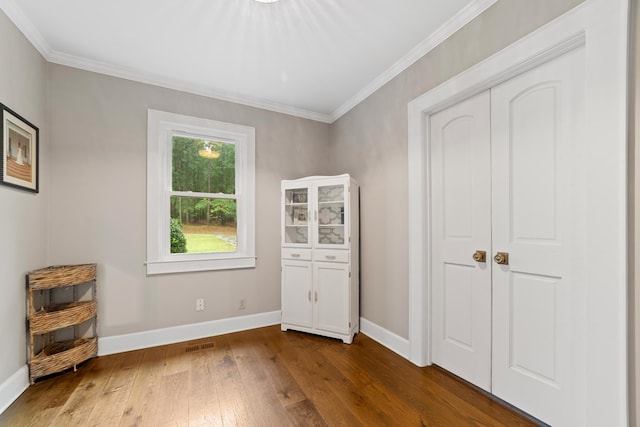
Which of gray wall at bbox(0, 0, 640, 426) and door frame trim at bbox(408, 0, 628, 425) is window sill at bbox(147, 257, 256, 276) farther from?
door frame trim at bbox(408, 0, 628, 425)

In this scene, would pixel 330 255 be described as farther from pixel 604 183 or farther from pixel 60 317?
pixel 60 317

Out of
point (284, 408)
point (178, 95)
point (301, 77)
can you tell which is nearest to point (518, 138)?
point (301, 77)

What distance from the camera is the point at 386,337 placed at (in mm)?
2627

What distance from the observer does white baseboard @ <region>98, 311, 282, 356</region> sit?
8.16 ft

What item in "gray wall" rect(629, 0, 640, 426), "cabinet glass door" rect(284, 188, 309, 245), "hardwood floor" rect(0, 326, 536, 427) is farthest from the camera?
"cabinet glass door" rect(284, 188, 309, 245)

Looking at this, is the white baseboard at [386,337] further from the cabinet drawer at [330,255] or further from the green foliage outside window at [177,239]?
the green foliage outside window at [177,239]

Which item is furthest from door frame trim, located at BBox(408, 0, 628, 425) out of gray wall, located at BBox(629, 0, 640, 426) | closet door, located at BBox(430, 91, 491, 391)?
closet door, located at BBox(430, 91, 491, 391)

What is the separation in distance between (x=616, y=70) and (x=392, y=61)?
1.56m

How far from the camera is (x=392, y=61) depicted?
2441 mm

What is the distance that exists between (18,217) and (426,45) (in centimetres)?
323

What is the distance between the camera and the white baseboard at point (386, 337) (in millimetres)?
2422

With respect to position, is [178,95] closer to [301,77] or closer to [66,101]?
[66,101]

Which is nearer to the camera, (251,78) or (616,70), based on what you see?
(616,70)

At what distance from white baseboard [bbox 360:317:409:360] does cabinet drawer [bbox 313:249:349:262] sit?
736mm
